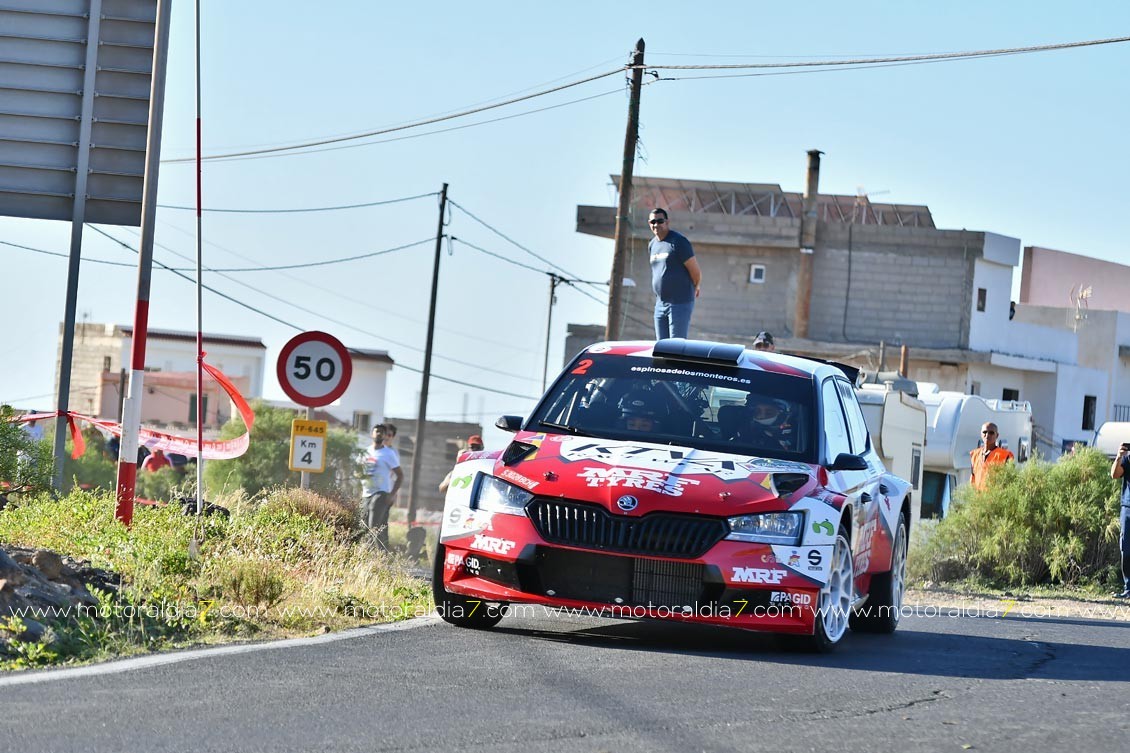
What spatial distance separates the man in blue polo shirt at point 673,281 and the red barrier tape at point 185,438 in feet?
12.0

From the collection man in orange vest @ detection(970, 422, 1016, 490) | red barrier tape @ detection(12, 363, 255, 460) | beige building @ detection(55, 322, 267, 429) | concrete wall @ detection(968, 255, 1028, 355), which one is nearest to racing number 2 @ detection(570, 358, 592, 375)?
red barrier tape @ detection(12, 363, 255, 460)

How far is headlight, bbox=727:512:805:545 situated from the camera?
7871mm

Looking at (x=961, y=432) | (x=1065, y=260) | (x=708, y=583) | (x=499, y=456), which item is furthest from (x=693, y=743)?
(x=1065, y=260)

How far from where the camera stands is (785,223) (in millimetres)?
57438

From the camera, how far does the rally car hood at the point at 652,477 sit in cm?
791

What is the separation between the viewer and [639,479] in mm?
8016

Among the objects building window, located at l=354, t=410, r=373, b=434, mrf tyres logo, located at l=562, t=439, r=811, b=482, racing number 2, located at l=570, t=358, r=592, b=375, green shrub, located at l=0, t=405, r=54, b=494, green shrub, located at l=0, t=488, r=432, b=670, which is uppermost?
racing number 2, located at l=570, t=358, r=592, b=375

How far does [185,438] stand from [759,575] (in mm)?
11046

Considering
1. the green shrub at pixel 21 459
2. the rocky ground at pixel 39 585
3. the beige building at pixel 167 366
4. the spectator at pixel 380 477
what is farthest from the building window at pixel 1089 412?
the rocky ground at pixel 39 585

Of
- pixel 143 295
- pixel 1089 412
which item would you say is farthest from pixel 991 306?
pixel 143 295

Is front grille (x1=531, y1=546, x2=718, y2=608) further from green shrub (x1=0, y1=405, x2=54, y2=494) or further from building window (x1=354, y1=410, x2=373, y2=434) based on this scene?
building window (x1=354, y1=410, x2=373, y2=434)

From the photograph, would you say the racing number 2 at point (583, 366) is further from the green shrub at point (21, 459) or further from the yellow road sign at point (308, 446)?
the green shrub at point (21, 459)

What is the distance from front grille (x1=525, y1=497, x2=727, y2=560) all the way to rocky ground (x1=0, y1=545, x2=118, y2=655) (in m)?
2.29

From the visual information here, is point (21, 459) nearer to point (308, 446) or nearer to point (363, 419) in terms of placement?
point (308, 446)
